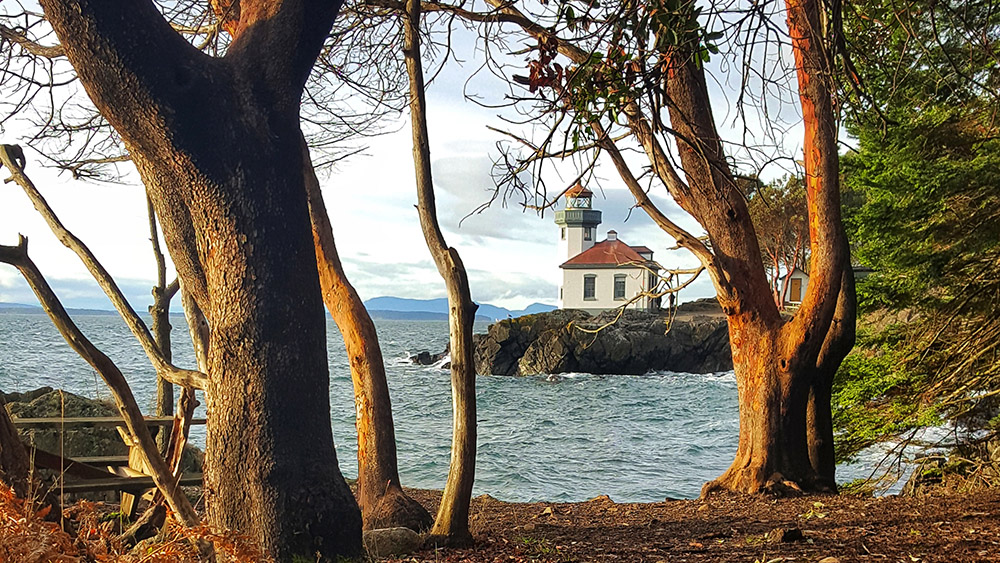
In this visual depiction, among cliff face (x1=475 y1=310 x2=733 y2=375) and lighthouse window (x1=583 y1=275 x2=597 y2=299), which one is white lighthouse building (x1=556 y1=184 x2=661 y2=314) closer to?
lighthouse window (x1=583 y1=275 x2=597 y2=299)

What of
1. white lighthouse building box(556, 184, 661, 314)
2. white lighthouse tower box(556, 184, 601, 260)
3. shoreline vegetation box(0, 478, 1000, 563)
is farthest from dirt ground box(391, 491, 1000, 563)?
white lighthouse tower box(556, 184, 601, 260)

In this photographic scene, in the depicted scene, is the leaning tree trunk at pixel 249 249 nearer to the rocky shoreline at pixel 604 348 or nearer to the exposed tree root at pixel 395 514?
the exposed tree root at pixel 395 514

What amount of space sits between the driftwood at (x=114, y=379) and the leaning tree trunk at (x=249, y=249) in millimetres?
777

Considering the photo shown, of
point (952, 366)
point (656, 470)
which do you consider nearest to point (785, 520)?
point (952, 366)

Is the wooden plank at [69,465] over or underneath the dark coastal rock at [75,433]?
over

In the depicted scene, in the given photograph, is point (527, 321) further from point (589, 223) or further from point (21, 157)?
point (21, 157)

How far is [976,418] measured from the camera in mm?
10320

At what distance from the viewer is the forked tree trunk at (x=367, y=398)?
270 inches

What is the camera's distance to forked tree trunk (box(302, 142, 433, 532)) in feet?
22.5

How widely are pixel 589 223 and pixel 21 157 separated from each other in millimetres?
56749

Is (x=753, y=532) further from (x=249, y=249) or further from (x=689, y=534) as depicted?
(x=249, y=249)

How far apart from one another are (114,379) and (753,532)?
4.18 metres

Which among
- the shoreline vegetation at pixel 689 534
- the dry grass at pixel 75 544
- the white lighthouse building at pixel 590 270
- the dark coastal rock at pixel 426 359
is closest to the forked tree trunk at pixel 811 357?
the shoreline vegetation at pixel 689 534

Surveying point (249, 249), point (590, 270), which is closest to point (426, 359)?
point (590, 270)
